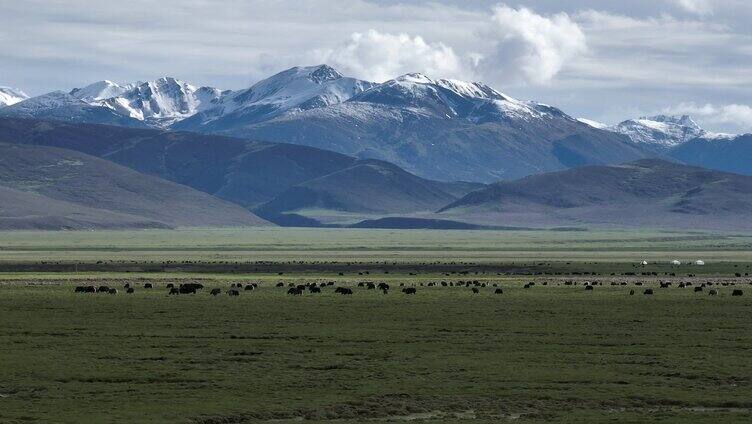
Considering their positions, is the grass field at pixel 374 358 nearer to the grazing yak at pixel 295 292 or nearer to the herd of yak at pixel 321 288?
the herd of yak at pixel 321 288

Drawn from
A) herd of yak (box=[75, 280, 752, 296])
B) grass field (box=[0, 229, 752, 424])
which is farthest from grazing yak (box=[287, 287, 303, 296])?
grass field (box=[0, 229, 752, 424])

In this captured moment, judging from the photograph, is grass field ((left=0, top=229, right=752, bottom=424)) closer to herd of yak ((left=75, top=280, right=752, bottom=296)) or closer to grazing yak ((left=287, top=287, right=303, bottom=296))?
herd of yak ((left=75, top=280, right=752, bottom=296))

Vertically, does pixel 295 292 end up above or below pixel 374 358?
above

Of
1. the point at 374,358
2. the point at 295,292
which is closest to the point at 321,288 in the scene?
the point at 295,292

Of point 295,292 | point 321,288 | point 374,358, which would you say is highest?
point 321,288

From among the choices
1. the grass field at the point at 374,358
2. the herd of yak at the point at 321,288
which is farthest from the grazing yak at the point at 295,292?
the grass field at the point at 374,358

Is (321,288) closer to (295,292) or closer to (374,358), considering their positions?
(295,292)

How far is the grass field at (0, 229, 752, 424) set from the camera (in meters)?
35.6

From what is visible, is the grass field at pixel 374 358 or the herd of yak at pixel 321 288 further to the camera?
the herd of yak at pixel 321 288

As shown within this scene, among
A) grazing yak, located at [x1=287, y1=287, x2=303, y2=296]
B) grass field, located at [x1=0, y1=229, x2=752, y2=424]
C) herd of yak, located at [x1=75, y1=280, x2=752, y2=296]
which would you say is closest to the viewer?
grass field, located at [x1=0, y1=229, x2=752, y2=424]

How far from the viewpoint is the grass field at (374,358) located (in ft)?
117

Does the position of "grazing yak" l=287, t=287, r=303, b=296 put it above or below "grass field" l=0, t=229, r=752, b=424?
above

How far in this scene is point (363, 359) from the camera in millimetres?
43844

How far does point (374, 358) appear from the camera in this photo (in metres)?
44.1
